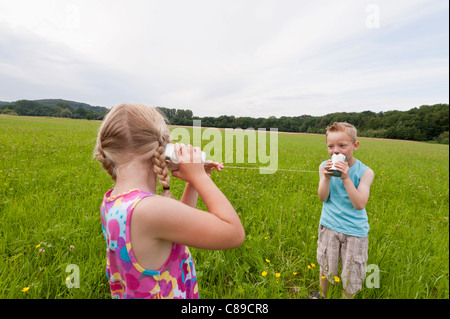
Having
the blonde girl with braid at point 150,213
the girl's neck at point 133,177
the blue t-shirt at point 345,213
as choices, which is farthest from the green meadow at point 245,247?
the girl's neck at point 133,177

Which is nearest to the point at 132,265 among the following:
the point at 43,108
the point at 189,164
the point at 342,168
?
the point at 189,164

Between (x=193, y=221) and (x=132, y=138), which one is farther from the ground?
(x=132, y=138)

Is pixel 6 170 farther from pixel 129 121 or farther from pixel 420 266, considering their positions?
pixel 420 266

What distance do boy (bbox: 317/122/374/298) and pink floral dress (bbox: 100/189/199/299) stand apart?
1320 mm

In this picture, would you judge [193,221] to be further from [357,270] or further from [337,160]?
[357,270]

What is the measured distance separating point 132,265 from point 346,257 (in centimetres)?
178

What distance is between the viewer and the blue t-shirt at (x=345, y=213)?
1.84 meters

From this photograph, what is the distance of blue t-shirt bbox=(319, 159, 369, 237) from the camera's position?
6.04 ft

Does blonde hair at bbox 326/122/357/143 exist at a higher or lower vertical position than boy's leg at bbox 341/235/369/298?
higher

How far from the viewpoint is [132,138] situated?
43.1 inches

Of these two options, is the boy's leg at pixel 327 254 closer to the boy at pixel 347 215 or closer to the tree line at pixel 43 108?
the boy at pixel 347 215

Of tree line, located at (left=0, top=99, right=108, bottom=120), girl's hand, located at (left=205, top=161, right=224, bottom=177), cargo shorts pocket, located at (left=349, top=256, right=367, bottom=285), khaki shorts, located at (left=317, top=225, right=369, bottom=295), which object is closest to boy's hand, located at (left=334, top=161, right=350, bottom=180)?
khaki shorts, located at (left=317, top=225, right=369, bottom=295)

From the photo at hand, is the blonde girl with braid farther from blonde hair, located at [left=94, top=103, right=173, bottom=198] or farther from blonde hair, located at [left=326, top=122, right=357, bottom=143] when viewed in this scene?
blonde hair, located at [left=326, top=122, right=357, bottom=143]

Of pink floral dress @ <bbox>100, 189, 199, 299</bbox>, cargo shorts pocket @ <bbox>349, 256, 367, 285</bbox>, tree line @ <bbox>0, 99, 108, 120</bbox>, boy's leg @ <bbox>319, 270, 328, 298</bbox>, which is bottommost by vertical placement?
boy's leg @ <bbox>319, 270, 328, 298</bbox>
